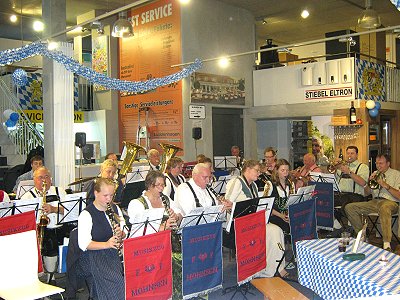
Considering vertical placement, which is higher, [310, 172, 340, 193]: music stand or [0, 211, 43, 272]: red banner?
[310, 172, 340, 193]: music stand

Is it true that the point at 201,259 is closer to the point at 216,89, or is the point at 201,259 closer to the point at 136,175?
the point at 136,175

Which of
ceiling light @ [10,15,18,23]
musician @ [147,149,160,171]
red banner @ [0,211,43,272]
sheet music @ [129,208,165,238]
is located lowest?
red banner @ [0,211,43,272]

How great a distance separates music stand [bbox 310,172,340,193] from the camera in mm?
8266

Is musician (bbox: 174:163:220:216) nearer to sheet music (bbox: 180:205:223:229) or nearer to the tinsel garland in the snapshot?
sheet music (bbox: 180:205:223:229)

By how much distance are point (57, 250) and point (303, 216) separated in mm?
3175

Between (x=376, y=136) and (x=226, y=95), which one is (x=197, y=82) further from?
(x=376, y=136)

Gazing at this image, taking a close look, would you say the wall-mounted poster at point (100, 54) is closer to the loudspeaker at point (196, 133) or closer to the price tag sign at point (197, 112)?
the price tag sign at point (197, 112)

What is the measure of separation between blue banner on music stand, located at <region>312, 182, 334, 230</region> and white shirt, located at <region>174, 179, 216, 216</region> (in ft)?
8.70

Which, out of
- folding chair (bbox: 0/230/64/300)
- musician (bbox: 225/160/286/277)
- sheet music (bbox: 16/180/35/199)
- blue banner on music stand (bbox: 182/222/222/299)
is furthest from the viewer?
sheet music (bbox: 16/180/35/199)

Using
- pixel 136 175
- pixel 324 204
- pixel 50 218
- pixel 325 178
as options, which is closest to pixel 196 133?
pixel 136 175

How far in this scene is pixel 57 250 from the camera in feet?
19.7

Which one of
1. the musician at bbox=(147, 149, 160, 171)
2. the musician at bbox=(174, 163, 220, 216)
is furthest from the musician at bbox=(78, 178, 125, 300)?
the musician at bbox=(147, 149, 160, 171)

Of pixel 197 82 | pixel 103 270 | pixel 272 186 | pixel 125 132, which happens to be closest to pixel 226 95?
pixel 197 82

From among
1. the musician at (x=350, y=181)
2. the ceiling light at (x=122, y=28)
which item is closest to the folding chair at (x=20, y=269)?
the musician at (x=350, y=181)
